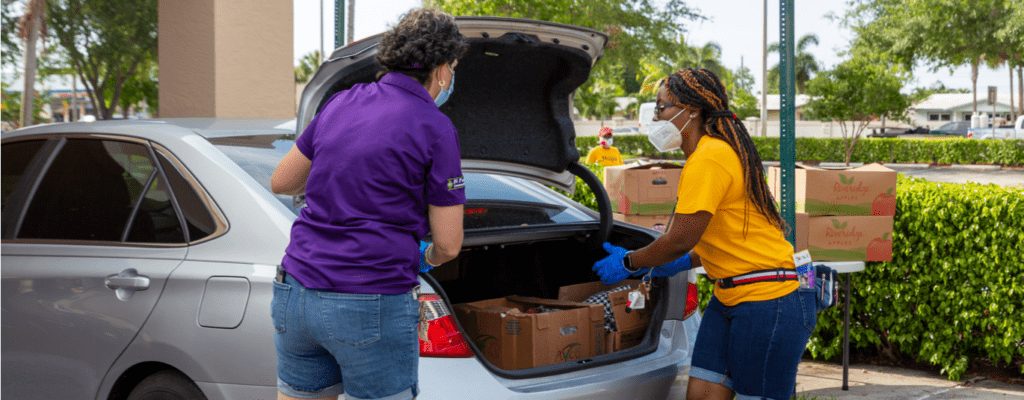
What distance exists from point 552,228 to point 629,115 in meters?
74.2

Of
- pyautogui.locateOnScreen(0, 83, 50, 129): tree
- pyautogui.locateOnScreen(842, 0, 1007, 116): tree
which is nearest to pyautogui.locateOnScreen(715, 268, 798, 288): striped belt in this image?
pyautogui.locateOnScreen(0, 83, 50, 129): tree

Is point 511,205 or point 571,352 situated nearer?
point 571,352

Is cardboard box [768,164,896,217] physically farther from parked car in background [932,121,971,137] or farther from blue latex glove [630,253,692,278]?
parked car in background [932,121,971,137]

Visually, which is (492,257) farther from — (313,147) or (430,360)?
(313,147)

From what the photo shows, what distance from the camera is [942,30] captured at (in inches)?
1030

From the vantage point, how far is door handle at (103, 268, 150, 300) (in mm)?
2727

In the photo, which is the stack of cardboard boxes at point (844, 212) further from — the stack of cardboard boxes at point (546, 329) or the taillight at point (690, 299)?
the stack of cardboard boxes at point (546, 329)

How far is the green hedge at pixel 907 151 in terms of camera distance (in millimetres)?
29062

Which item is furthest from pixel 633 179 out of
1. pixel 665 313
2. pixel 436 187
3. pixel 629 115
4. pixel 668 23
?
pixel 629 115

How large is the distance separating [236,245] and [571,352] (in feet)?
3.95

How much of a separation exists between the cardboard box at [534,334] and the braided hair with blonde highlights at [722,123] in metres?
0.72

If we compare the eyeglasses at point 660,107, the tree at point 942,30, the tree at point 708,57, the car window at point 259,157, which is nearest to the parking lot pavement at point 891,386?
the eyeglasses at point 660,107

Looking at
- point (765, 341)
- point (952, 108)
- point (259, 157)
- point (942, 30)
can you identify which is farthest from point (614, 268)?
point (952, 108)

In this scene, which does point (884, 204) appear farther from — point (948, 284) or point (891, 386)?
point (891, 386)
